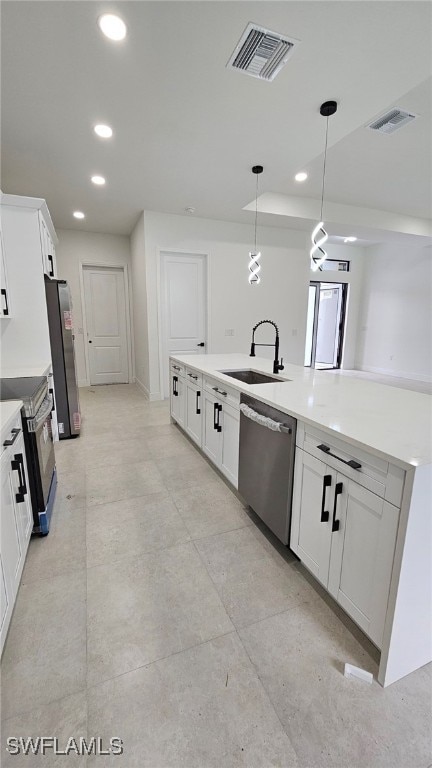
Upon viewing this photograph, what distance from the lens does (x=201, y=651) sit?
1348 mm

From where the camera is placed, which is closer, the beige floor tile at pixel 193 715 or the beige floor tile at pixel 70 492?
the beige floor tile at pixel 193 715

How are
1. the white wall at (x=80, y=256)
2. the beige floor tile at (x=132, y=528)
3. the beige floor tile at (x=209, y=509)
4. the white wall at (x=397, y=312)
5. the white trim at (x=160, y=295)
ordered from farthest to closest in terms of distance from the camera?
the white wall at (x=397, y=312)
the white wall at (x=80, y=256)
the white trim at (x=160, y=295)
the beige floor tile at (x=209, y=509)
the beige floor tile at (x=132, y=528)

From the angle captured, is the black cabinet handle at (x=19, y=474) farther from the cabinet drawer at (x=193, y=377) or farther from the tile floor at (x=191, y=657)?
the cabinet drawer at (x=193, y=377)

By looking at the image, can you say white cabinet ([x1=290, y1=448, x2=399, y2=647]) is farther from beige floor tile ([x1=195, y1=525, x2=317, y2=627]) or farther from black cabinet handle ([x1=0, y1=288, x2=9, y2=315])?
black cabinet handle ([x1=0, y1=288, x2=9, y2=315])

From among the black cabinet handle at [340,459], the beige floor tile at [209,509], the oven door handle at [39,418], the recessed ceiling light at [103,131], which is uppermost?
the recessed ceiling light at [103,131]

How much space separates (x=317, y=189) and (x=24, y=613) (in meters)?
5.58

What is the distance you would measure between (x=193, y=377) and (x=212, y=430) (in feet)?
2.05

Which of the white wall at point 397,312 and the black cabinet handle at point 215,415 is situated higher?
the white wall at point 397,312

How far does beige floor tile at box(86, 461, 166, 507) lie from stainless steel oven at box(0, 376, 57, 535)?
0.38 m

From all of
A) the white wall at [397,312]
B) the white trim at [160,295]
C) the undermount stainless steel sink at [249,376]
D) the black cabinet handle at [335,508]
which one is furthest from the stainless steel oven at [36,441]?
the white wall at [397,312]

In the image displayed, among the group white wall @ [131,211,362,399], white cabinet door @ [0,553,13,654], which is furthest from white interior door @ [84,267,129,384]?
white cabinet door @ [0,553,13,654]

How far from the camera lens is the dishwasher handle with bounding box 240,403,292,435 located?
1683 mm

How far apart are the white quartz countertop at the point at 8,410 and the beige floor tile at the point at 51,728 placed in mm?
1043

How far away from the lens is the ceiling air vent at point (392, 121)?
2713mm
